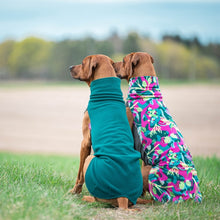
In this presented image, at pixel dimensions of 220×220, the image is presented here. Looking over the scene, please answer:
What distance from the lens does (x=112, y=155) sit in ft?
13.5

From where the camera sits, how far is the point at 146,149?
4.62 m

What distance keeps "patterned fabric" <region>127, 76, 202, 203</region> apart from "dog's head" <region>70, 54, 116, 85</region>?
646 millimetres

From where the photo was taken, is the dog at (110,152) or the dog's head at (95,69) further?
the dog's head at (95,69)

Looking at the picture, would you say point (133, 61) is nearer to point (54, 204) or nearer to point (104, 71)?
point (104, 71)

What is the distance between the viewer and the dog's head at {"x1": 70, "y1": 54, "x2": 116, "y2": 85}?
458 cm

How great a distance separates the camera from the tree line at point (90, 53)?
35469 millimetres

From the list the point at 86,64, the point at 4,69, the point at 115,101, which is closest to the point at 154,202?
the point at 115,101

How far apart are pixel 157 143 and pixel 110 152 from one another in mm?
784

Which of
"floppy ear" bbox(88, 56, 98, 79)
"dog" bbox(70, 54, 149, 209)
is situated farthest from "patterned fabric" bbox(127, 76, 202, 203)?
"floppy ear" bbox(88, 56, 98, 79)

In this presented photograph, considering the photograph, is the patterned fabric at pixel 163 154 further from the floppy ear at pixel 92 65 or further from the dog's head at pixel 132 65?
the floppy ear at pixel 92 65

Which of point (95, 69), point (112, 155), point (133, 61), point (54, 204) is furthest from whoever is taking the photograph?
point (133, 61)

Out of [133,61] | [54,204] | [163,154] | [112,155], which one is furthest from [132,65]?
[54,204]

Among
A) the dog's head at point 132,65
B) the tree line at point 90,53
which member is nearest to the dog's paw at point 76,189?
the dog's head at point 132,65

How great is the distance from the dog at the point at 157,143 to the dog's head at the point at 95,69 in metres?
0.37
